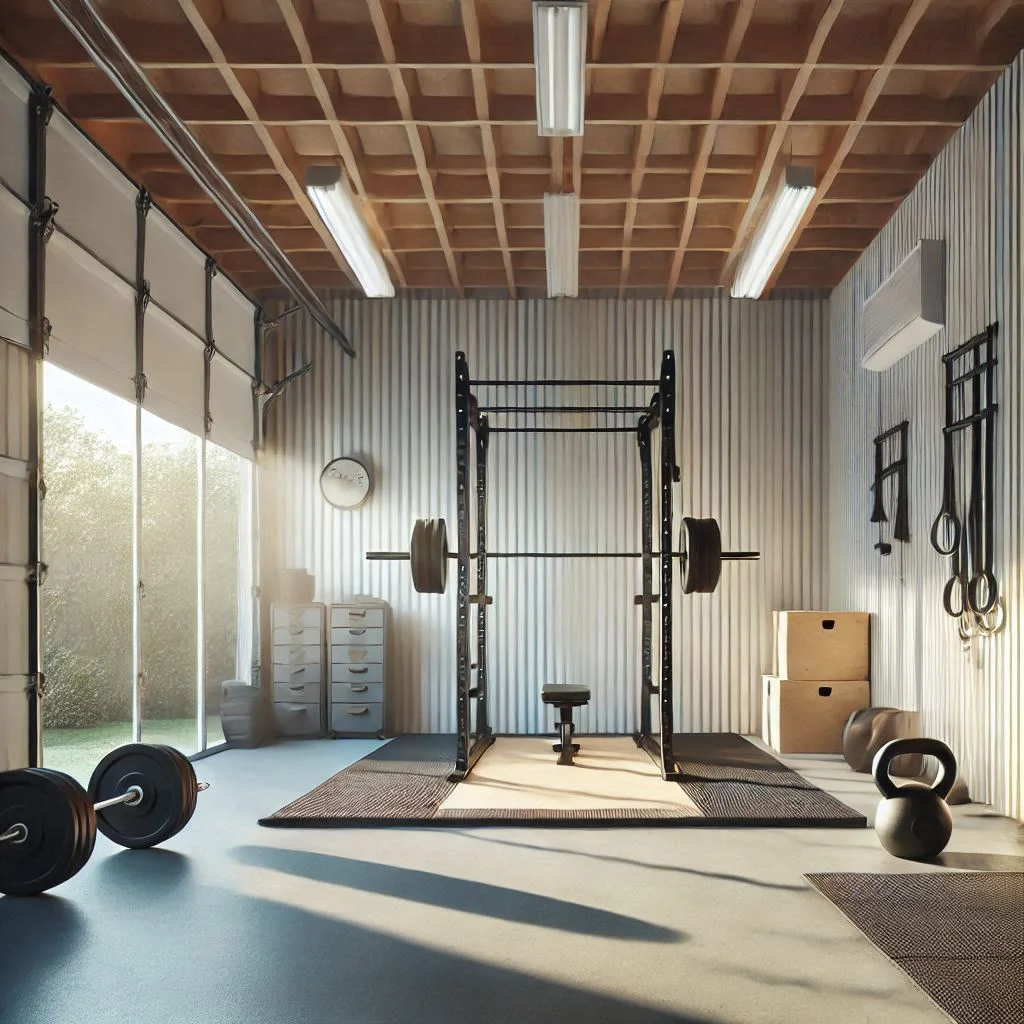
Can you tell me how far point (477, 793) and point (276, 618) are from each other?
10.1 ft

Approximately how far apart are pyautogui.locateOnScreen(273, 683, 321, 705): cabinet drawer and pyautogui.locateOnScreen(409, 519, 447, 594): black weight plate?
2260 mm

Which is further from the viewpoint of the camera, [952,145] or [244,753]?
[244,753]

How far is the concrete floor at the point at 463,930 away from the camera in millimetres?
3010

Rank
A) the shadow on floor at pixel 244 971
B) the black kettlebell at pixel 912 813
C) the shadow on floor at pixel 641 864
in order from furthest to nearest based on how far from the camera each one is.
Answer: the black kettlebell at pixel 912 813 → the shadow on floor at pixel 641 864 → the shadow on floor at pixel 244 971

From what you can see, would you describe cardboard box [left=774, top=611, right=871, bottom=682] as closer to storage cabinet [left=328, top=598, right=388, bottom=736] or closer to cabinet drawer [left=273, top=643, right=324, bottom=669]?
storage cabinet [left=328, top=598, right=388, bottom=736]

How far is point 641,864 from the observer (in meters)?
4.57

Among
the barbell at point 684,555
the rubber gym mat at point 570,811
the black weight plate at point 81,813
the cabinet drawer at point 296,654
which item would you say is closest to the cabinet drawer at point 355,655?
the cabinet drawer at point 296,654

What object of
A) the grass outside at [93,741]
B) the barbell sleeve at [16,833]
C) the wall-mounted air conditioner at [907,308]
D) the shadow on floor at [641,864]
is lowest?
the grass outside at [93,741]

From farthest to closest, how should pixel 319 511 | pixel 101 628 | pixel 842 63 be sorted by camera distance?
pixel 101 628 < pixel 319 511 < pixel 842 63

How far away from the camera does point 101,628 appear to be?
11.2 m

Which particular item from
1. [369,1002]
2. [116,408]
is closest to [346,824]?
[369,1002]

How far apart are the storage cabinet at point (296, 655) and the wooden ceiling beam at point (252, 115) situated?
2.77 m

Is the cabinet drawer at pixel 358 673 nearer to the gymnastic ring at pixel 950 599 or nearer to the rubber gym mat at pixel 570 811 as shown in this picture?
the rubber gym mat at pixel 570 811

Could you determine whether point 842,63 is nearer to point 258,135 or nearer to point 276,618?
point 258,135
